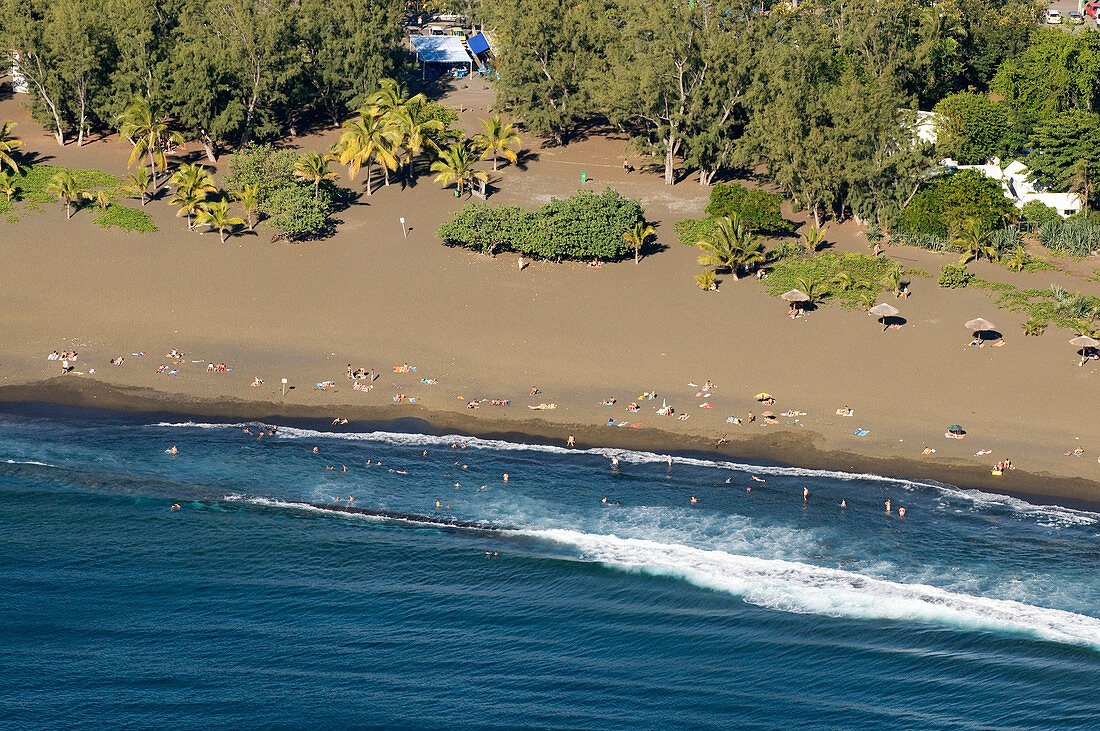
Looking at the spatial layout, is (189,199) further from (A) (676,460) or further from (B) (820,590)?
(B) (820,590)

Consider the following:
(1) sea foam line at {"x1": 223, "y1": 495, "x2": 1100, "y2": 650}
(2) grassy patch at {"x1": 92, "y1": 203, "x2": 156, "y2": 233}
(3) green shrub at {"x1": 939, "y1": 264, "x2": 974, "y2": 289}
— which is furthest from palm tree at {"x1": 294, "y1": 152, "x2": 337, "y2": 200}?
(3) green shrub at {"x1": 939, "y1": 264, "x2": 974, "y2": 289}

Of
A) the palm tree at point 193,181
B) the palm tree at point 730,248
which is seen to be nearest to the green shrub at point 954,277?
the palm tree at point 730,248

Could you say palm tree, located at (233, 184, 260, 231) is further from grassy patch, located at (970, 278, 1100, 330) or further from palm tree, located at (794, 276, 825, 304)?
grassy patch, located at (970, 278, 1100, 330)

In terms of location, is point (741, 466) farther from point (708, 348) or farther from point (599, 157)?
point (599, 157)

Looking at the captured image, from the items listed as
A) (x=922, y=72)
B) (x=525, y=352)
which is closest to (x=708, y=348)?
(x=525, y=352)

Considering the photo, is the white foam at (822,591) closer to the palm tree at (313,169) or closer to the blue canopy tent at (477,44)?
the palm tree at (313,169)

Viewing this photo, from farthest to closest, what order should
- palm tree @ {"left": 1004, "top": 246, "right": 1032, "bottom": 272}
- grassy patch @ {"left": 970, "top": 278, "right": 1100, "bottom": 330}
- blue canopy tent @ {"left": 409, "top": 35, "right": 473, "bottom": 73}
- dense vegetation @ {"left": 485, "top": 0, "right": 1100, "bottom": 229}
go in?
blue canopy tent @ {"left": 409, "top": 35, "right": 473, "bottom": 73}
dense vegetation @ {"left": 485, "top": 0, "right": 1100, "bottom": 229}
palm tree @ {"left": 1004, "top": 246, "right": 1032, "bottom": 272}
grassy patch @ {"left": 970, "top": 278, "right": 1100, "bottom": 330}
